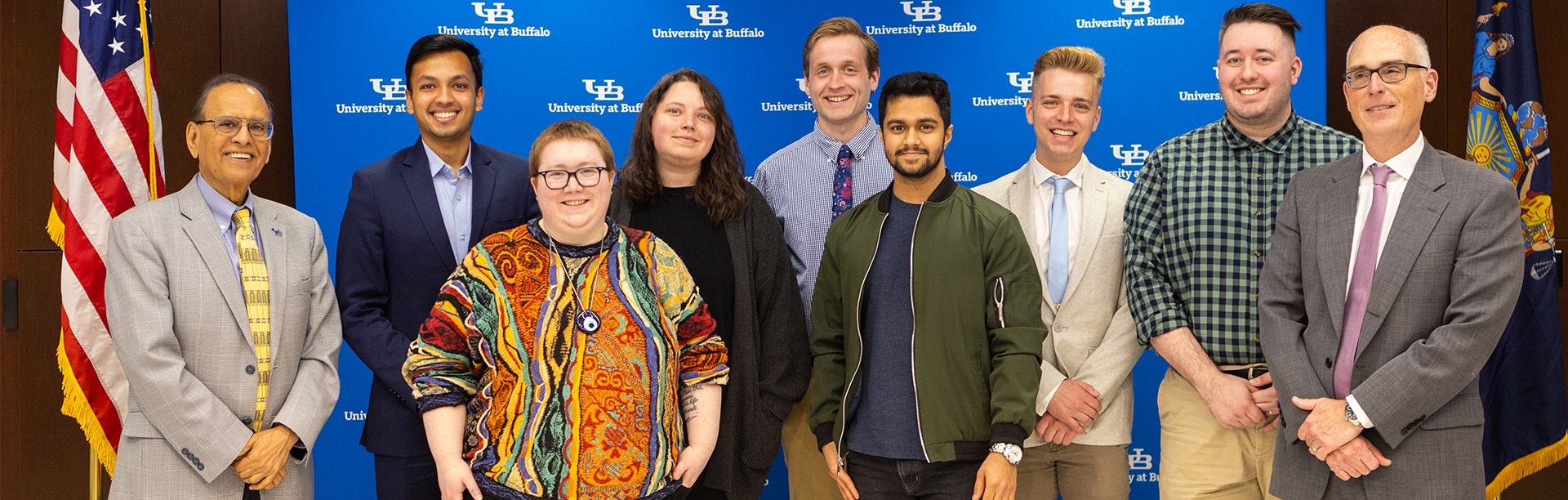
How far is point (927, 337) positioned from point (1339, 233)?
965 millimetres

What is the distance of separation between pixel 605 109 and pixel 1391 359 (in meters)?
3.01

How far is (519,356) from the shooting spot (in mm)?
2090

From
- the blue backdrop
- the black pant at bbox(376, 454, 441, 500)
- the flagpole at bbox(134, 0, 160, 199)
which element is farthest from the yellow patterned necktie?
the blue backdrop

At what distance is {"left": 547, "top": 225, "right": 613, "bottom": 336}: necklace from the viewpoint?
2109 mm

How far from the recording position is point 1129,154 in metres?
4.14

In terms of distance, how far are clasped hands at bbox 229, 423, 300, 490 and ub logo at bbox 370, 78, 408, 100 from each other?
78.5 inches

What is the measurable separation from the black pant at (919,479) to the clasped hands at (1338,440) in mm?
743

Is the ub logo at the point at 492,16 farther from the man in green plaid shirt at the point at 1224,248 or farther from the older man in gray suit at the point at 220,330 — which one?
the man in green plaid shirt at the point at 1224,248

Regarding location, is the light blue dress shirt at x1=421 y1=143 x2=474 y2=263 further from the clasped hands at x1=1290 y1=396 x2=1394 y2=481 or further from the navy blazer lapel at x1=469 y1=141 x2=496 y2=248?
the clasped hands at x1=1290 y1=396 x2=1394 y2=481

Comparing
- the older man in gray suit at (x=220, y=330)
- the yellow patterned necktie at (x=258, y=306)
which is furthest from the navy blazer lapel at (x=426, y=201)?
the yellow patterned necktie at (x=258, y=306)

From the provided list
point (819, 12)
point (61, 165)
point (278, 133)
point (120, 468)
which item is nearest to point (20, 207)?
point (61, 165)

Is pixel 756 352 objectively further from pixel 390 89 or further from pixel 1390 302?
pixel 390 89

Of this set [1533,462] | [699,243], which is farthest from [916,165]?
[1533,462]

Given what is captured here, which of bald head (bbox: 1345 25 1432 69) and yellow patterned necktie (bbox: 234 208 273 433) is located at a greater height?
bald head (bbox: 1345 25 1432 69)
